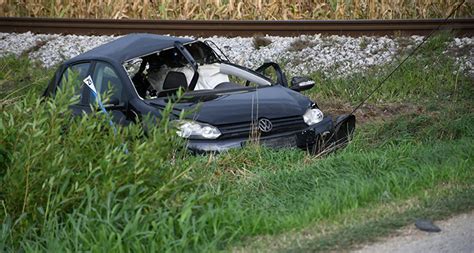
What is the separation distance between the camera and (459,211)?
7.18 meters

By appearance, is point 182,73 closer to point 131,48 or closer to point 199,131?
point 131,48

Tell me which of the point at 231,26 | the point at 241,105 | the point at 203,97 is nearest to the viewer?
the point at 241,105

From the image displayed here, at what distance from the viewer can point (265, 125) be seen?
32.6 ft

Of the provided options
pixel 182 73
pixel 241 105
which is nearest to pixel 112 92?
pixel 182 73

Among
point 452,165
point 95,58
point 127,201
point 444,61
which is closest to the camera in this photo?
point 127,201

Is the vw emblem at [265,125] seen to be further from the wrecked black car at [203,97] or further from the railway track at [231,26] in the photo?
the railway track at [231,26]

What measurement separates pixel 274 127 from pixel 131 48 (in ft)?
6.23

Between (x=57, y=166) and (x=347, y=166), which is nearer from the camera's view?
(x=57, y=166)

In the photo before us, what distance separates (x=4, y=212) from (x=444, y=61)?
28.3 ft

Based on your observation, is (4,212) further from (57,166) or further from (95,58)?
(95,58)

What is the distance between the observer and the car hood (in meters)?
9.79

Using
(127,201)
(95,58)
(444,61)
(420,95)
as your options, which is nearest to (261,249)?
(127,201)

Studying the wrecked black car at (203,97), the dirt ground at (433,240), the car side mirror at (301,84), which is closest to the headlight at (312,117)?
the wrecked black car at (203,97)

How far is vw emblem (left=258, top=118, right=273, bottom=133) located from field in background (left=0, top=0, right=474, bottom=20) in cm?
828
